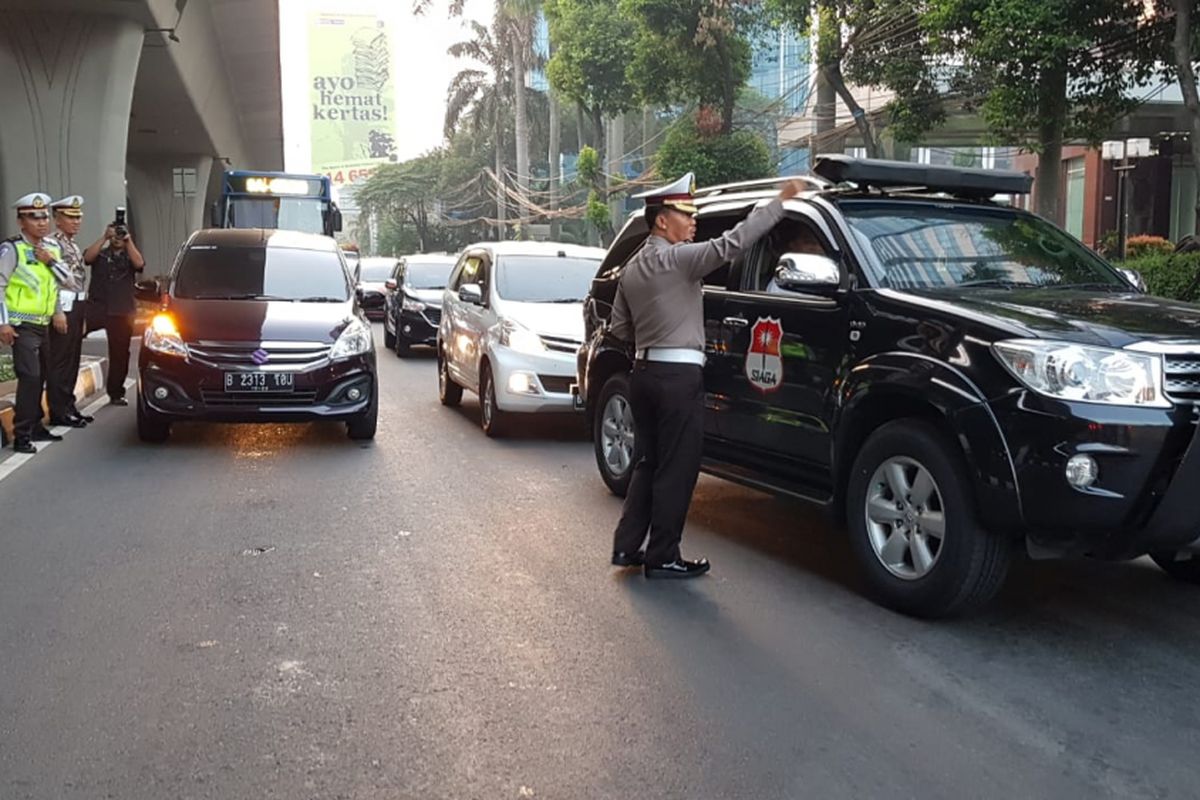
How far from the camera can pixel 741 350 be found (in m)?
6.25

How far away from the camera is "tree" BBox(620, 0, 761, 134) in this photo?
29391 mm

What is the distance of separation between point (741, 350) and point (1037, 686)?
8.21 feet

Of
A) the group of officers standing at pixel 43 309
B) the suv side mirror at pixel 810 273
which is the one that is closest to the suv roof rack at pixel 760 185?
the suv side mirror at pixel 810 273

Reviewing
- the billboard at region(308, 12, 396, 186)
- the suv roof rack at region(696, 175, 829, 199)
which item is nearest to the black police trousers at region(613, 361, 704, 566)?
the suv roof rack at region(696, 175, 829, 199)

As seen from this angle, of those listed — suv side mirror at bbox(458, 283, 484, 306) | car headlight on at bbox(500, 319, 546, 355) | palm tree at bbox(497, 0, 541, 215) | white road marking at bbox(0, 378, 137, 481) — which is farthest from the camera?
Result: palm tree at bbox(497, 0, 541, 215)

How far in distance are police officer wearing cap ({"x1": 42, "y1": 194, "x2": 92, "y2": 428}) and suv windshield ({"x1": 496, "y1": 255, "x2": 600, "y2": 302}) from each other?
371cm

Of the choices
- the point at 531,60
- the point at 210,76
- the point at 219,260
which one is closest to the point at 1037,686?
the point at 219,260

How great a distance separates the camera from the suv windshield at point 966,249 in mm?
5574

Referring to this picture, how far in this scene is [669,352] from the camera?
18.0 ft

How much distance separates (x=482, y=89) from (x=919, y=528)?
178ft

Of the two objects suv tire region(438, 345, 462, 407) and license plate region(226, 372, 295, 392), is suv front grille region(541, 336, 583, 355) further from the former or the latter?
suv tire region(438, 345, 462, 407)

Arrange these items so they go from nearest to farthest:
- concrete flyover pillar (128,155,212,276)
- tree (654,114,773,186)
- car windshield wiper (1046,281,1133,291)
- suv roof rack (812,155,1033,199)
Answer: car windshield wiper (1046,281,1133,291)
suv roof rack (812,155,1033,199)
tree (654,114,773,186)
concrete flyover pillar (128,155,212,276)

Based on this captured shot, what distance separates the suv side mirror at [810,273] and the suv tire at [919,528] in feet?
2.47

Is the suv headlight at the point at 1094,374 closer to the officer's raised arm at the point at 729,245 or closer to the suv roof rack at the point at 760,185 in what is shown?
the officer's raised arm at the point at 729,245
